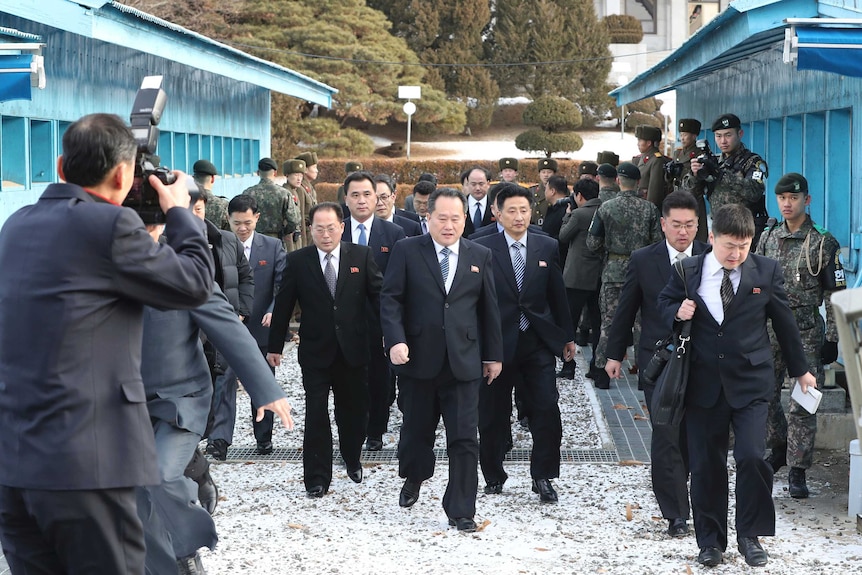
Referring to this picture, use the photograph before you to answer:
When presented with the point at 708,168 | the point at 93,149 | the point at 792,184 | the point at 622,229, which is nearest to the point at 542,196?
the point at 622,229

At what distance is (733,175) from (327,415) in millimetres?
4528

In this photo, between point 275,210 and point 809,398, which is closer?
point 809,398

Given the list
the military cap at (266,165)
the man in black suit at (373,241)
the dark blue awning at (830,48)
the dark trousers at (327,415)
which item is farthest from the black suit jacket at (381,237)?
the military cap at (266,165)

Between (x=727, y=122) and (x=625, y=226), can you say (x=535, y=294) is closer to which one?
(x=625, y=226)

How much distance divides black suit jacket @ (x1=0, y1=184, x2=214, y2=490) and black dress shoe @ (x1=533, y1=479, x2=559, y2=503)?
4417mm

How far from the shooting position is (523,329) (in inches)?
333

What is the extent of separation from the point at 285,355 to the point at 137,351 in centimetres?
1030

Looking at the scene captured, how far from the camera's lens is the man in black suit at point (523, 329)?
8.40m

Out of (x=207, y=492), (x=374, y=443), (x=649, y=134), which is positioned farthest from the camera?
(x=649, y=134)

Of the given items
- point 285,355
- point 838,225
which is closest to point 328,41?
point 285,355

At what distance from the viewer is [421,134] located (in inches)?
2121

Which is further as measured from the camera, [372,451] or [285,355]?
[285,355]

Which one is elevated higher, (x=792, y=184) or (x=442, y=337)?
(x=792, y=184)

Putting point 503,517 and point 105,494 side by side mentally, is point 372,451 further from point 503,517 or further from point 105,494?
point 105,494
